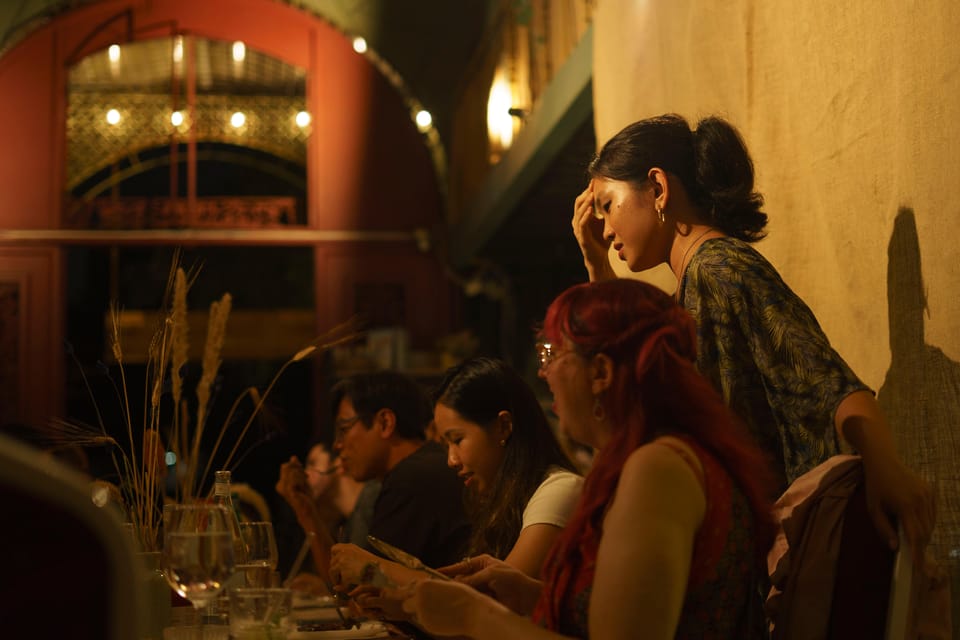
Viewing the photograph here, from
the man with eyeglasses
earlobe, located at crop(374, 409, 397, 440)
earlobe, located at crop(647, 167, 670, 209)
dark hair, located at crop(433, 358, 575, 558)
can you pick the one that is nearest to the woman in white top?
dark hair, located at crop(433, 358, 575, 558)

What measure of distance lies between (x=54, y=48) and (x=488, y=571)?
771cm

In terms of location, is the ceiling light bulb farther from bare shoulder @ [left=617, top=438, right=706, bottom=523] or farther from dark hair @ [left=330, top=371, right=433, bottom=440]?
bare shoulder @ [left=617, top=438, right=706, bottom=523]

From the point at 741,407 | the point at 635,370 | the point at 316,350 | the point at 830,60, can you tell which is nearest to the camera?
the point at 635,370

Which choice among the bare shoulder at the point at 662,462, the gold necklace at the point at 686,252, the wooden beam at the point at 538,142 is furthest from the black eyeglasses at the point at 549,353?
the wooden beam at the point at 538,142

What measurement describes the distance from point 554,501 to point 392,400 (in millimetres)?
1297

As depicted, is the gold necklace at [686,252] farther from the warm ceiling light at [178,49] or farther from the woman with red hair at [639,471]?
the warm ceiling light at [178,49]

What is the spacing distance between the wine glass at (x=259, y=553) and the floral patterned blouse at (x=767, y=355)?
88 cm

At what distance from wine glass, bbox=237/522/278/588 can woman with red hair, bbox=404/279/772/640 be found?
2.18 feet

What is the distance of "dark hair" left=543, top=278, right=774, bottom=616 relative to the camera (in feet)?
4.86

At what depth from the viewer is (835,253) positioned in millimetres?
2264

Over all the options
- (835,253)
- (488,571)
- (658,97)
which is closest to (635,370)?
(488,571)

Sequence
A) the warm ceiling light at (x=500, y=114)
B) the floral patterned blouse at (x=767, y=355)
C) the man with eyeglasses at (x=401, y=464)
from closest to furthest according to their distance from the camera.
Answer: the floral patterned blouse at (x=767, y=355) → the man with eyeglasses at (x=401, y=464) → the warm ceiling light at (x=500, y=114)

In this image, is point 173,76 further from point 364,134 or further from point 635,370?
point 635,370

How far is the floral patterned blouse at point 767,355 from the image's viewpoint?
1.78 m
